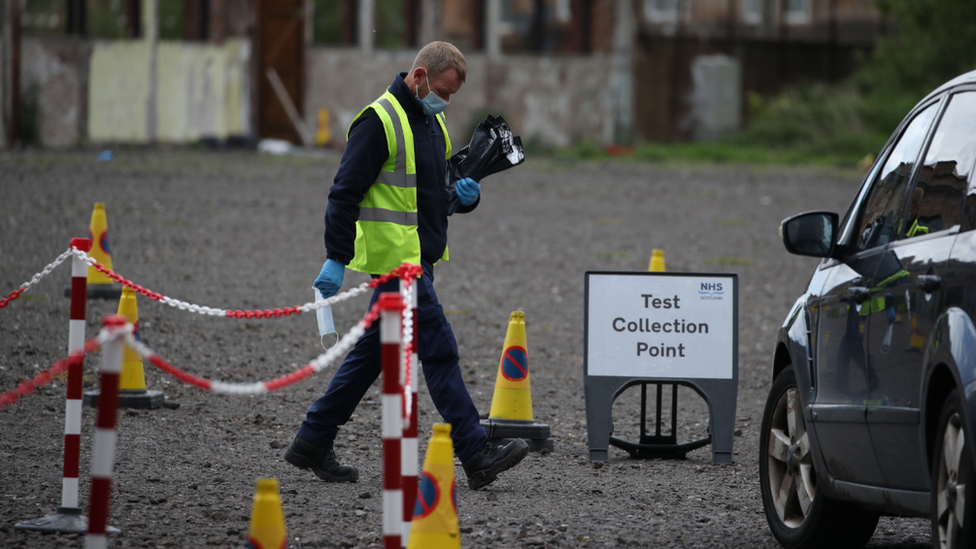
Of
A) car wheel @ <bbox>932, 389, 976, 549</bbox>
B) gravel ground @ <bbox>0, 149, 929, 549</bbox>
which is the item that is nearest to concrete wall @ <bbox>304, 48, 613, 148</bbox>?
gravel ground @ <bbox>0, 149, 929, 549</bbox>

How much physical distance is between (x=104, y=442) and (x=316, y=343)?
21.8 ft

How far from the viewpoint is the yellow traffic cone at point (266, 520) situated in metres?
3.22

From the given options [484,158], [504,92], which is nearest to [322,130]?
[504,92]

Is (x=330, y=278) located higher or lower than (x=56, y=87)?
lower

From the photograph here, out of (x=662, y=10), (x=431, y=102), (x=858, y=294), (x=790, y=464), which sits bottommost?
(x=790, y=464)

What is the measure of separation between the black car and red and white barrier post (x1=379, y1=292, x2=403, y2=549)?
1.61 metres

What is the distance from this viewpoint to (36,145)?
28.5 meters

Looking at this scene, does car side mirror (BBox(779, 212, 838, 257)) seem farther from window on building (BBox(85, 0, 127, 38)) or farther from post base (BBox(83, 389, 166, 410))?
window on building (BBox(85, 0, 127, 38))

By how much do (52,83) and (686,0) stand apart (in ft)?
62.0

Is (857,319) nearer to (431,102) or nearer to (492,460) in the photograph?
(492,460)

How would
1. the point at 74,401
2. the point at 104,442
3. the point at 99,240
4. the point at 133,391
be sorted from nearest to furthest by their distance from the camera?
1. the point at 104,442
2. the point at 74,401
3. the point at 133,391
4. the point at 99,240

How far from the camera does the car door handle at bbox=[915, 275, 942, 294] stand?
380cm

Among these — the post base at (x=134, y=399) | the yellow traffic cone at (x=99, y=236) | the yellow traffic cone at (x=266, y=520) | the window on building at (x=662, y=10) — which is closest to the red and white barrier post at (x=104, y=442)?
the yellow traffic cone at (x=266, y=520)

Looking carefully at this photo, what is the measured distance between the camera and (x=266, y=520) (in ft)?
10.6
